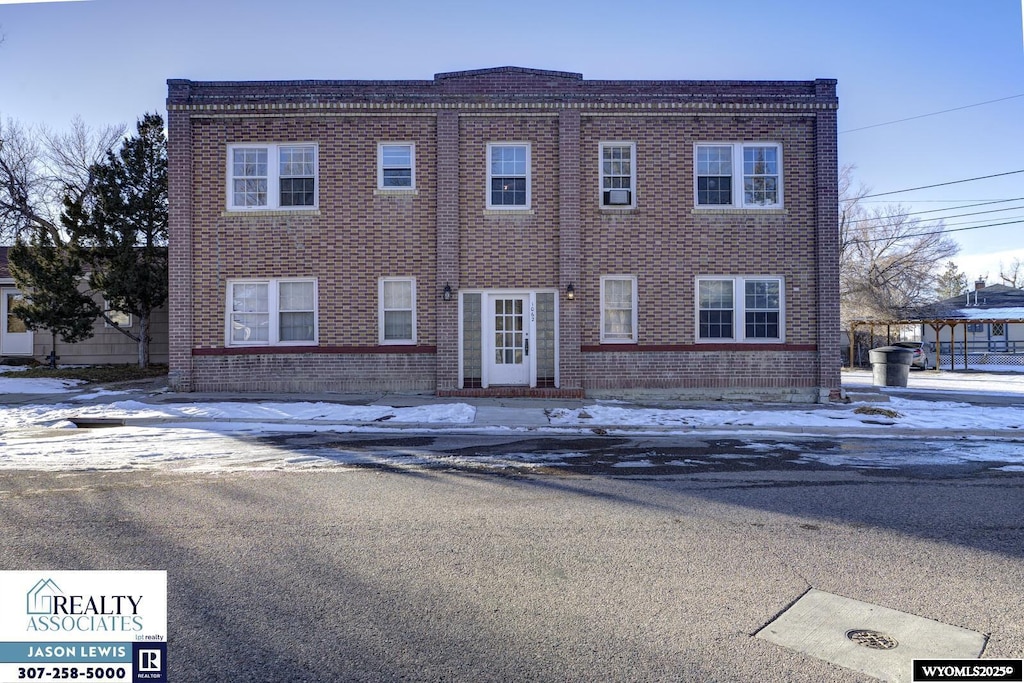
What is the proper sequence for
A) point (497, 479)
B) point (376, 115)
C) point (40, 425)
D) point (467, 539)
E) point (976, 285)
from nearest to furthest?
point (467, 539) < point (497, 479) < point (40, 425) < point (376, 115) < point (976, 285)

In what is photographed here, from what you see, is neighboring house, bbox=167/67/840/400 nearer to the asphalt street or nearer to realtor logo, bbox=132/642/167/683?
the asphalt street

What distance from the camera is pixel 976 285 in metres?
51.8

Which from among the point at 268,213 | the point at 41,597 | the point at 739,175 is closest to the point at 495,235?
the point at 268,213

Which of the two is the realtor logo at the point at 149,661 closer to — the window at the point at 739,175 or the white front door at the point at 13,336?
the window at the point at 739,175

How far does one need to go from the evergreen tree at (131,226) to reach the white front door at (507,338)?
10320 millimetres

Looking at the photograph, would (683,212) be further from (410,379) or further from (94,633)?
(94,633)

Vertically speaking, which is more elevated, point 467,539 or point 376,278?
point 376,278

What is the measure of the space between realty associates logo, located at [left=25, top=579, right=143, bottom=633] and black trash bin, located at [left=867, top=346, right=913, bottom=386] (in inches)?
782

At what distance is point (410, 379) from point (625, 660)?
40.7 feet

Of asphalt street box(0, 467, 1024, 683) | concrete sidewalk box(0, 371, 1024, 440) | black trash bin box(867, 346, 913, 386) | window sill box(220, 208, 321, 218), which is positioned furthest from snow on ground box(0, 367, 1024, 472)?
window sill box(220, 208, 321, 218)

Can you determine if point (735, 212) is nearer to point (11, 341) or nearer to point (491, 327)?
point (491, 327)

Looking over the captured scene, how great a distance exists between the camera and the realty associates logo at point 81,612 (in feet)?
11.5

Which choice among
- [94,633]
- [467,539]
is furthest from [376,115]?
[94,633]

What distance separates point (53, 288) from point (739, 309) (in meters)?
18.2
